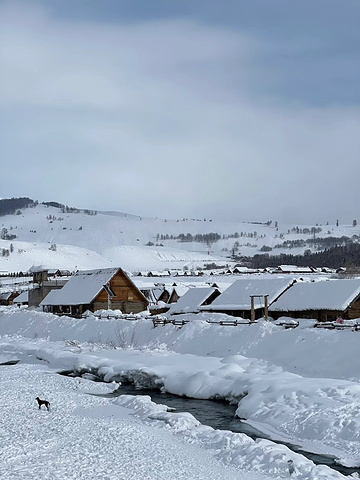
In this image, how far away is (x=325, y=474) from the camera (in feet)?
45.2

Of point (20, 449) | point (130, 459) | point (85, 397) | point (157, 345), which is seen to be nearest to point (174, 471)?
point (130, 459)

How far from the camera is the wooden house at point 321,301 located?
143ft

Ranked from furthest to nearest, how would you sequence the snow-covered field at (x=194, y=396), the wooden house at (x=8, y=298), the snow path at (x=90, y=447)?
1. the wooden house at (x=8, y=298)
2. the snow-covered field at (x=194, y=396)
3. the snow path at (x=90, y=447)

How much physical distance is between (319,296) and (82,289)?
27.6 m

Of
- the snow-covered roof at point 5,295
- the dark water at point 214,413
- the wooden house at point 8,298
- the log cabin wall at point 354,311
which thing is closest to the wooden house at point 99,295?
the log cabin wall at point 354,311

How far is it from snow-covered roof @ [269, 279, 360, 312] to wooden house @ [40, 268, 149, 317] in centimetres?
1955

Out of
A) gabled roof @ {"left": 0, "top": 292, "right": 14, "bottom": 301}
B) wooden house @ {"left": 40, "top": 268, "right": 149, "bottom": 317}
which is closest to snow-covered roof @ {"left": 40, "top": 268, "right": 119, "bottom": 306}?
wooden house @ {"left": 40, "top": 268, "right": 149, "bottom": 317}

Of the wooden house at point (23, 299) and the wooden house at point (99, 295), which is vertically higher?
the wooden house at point (99, 295)

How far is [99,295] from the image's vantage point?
2349 inches

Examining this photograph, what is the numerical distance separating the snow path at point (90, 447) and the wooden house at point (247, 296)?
91.0 ft

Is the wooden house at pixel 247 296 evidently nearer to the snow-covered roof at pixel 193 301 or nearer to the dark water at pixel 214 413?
the snow-covered roof at pixel 193 301

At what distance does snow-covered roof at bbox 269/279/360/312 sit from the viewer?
43469mm

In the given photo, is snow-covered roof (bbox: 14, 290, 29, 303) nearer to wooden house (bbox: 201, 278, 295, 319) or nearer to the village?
the village

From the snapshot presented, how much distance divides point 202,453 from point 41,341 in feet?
125
